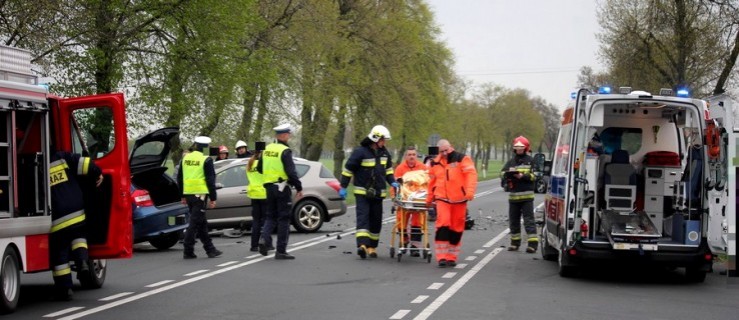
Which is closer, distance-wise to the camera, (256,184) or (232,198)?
(256,184)

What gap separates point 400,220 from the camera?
16.5 metres

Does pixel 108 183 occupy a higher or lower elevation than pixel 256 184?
higher

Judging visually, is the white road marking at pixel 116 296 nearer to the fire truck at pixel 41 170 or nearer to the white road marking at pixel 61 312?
the fire truck at pixel 41 170

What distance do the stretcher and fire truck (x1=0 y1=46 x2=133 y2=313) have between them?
469 cm

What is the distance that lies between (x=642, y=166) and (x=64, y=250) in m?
7.80

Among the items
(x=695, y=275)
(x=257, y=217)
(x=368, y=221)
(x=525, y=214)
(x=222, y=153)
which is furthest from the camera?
(x=222, y=153)

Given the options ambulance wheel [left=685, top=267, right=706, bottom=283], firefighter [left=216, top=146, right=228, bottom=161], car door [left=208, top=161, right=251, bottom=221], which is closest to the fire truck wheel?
ambulance wheel [left=685, top=267, right=706, bottom=283]

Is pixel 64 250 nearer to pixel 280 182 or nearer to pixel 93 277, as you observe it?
pixel 93 277

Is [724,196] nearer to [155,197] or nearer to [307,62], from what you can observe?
[155,197]

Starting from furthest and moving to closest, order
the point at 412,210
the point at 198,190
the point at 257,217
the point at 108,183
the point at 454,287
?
the point at 257,217, the point at 198,190, the point at 412,210, the point at 454,287, the point at 108,183

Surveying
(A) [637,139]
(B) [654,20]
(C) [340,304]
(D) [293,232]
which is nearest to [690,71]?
(B) [654,20]

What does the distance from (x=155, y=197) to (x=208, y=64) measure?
1304cm

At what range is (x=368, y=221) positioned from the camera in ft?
54.6

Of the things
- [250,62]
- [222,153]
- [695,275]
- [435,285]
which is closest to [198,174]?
[435,285]
